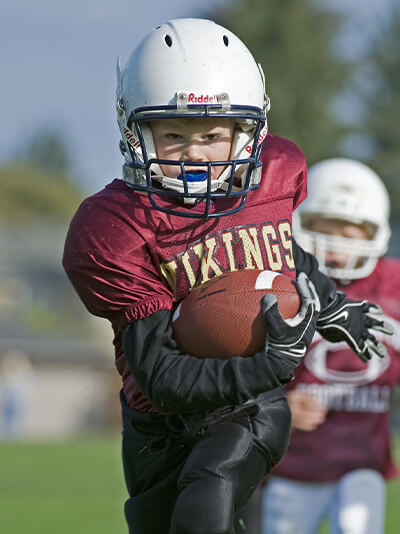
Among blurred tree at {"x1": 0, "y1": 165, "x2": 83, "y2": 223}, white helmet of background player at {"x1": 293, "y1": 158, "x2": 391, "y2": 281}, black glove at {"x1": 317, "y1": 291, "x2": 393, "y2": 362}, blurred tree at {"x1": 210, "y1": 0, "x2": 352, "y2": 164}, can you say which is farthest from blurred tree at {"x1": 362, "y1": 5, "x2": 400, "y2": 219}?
black glove at {"x1": 317, "y1": 291, "x2": 393, "y2": 362}

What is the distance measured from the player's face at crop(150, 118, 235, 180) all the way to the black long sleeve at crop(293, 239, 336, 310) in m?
0.49

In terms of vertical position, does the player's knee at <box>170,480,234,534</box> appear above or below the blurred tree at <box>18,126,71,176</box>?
above

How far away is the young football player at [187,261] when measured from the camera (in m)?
2.80

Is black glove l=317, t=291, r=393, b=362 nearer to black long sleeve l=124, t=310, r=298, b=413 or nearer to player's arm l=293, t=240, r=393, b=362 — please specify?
player's arm l=293, t=240, r=393, b=362

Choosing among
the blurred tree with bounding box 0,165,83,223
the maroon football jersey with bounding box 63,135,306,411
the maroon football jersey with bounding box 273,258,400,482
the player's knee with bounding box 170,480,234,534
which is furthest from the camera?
the blurred tree with bounding box 0,165,83,223

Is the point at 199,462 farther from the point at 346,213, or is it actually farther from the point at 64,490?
the point at 64,490

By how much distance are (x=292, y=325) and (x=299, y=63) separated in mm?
30780

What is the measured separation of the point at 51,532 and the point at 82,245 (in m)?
4.55

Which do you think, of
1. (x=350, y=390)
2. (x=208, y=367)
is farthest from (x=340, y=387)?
(x=208, y=367)

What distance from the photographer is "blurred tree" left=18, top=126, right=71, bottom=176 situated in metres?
76.1

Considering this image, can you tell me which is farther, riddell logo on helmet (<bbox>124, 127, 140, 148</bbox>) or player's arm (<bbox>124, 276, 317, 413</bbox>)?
riddell logo on helmet (<bbox>124, 127, 140, 148</bbox>)

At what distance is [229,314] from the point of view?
9.20 ft

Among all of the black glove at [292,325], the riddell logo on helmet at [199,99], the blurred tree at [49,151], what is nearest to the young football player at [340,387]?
the black glove at [292,325]

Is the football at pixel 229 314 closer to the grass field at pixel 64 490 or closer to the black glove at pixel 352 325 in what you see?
the black glove at pixel 352 325
